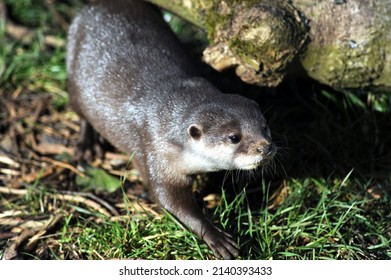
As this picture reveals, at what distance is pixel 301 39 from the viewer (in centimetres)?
407

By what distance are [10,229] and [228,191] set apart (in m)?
1.49

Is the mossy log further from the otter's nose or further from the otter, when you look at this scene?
the otter's nose

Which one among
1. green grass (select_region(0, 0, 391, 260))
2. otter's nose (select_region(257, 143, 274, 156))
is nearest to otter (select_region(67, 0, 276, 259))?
otter's nose (select_region(257, 143, 274, 156))

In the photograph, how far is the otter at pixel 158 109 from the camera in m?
3.60

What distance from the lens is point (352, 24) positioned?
409cm

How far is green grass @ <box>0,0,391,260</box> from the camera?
379 cm

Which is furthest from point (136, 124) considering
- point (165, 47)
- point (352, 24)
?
point (352, 24)

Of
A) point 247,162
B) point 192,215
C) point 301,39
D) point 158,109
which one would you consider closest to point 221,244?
point 192,215

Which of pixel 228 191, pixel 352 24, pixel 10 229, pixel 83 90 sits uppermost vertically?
pixel 352 24

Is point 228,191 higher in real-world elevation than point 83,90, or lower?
lower

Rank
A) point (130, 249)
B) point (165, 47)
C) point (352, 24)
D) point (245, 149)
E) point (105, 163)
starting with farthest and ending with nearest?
point (105, 163) → point (165, 47) → point (352, 24) → point (130, 249) → point (245, 149)

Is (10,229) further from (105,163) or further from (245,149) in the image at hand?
(245,149)

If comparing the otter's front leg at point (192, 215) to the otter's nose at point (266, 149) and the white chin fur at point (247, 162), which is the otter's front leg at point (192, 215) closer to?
the white chin fur at point (247, 162)

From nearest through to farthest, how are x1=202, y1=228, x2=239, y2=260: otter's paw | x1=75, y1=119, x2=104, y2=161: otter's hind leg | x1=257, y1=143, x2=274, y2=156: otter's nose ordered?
1. x1=257, y1=143, x2=274, y2=156: otter's nose
2. x1=202, y1=228, x2=239, y2=260: otter's paw
3. x1=75, y1=119, x2=104, y2=161: otter's hind leg
